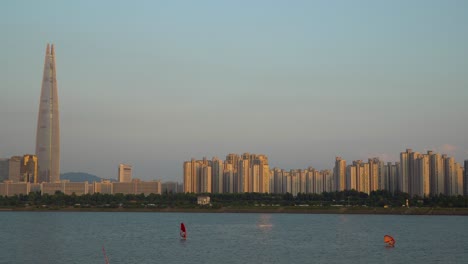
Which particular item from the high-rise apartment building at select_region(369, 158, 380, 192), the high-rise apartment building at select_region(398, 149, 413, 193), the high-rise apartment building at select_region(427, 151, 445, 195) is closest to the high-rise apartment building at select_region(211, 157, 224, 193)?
the high-rise apartment building at select_region(369, 158, 380, 192)

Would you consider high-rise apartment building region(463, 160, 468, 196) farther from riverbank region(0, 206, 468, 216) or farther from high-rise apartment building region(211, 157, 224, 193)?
high-rise apartment building region(211, 157, 224, 193)

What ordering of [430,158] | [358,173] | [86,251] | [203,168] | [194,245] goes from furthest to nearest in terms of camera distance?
[203,168] < [358,173] < [430,158] < [194,245] < [86,251]

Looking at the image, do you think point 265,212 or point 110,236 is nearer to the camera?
point 110,236

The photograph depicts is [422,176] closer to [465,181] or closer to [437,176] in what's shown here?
[437,176]

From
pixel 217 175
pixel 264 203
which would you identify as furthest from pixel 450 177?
pixel 217 175

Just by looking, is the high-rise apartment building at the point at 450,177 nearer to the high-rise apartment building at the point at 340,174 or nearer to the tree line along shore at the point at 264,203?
the tree line along shore at the point at 264,203

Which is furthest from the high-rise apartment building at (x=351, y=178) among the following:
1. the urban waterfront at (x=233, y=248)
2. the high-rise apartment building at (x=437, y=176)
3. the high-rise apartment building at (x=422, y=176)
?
the urban waterfront at (x=233, y=248)

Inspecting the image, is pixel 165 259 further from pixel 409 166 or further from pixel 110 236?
pixel 409 166

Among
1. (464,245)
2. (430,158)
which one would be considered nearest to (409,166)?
(430,158)
